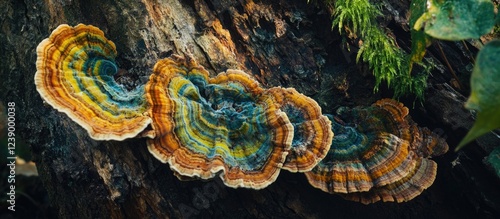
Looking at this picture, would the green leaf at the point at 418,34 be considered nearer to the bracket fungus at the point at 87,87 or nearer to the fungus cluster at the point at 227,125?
the fungus cluster at the point at 227,125

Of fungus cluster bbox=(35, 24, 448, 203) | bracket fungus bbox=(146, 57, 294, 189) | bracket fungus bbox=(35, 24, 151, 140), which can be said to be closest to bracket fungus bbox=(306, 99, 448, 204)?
fungus cluster bbox=(35, 24, 448, 203)

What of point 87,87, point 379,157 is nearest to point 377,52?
point 379,157

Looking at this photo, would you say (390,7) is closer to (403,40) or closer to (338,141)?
(403,40)

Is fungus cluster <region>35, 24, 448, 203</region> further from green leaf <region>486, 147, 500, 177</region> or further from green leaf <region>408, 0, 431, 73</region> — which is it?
green leaf <region>408, 0, 431, 73</region>

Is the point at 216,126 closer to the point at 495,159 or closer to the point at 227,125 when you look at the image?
the point at 227,125

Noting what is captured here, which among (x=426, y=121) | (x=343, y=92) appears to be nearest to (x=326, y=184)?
(x=343, y=92)

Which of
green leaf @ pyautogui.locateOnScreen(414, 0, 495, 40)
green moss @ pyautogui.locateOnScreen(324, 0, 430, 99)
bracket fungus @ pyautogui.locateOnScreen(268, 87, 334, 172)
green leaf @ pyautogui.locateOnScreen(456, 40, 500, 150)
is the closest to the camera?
green leaf @ pyautogui.locateOnScreen(456, 40, 500, 150)
